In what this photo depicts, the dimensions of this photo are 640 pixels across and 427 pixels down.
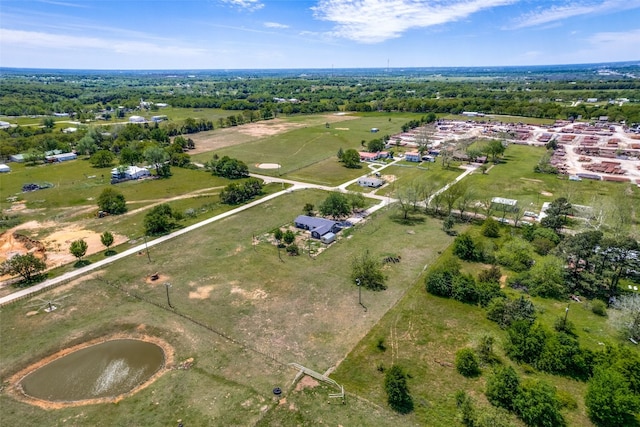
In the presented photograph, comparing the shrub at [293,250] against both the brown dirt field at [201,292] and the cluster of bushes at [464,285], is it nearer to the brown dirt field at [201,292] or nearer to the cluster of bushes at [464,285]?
the brown dirt field at [201,292]

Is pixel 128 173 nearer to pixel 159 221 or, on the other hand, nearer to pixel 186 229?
pixel 159 221

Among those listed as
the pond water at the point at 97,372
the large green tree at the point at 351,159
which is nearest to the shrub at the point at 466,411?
the pond water at the point at 97,372

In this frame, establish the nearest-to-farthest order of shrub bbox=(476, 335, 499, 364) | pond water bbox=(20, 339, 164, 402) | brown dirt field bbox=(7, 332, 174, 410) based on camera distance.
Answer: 1. brown dirt field bbox=(7, 332, 174, 410)
2. pond water bbox=(20, 339, 164, 402)
3. shrub bbox=(476, 335, 499, 364)

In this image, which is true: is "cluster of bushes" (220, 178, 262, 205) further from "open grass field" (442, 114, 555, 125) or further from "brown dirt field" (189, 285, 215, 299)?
"open grass field" (442, 114, 555, 125)

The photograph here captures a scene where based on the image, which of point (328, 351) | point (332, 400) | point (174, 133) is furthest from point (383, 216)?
point (174, 133)

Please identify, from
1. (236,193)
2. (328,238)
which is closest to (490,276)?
(328,238)

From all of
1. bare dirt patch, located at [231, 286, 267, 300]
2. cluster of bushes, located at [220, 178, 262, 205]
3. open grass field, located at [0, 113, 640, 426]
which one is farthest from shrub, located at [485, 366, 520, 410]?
cluster of bushes, located at [220, 178, 262, 205]
